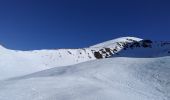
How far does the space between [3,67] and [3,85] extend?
53.4m

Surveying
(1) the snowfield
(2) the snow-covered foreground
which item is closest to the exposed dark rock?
(1) the snowfield

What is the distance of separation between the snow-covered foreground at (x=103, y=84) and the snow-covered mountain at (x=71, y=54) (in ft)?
168

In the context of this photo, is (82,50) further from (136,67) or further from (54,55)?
(136,67)

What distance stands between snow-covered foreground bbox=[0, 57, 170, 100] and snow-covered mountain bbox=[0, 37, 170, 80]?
168 ft

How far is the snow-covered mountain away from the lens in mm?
90588

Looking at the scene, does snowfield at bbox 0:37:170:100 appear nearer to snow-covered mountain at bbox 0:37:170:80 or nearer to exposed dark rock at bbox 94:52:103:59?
snow-covered mountain at bbox 0:37:170:80

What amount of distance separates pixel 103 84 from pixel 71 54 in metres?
110

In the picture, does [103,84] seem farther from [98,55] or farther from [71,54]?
[98,55]

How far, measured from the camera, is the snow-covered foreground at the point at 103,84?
19828 mm

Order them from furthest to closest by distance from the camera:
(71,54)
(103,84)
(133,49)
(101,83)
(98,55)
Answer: (133,49)
(98,55)
(71,54)
(101,83)
(103,84)

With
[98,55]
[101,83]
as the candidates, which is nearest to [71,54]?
[98,55]

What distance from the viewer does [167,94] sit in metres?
22.3

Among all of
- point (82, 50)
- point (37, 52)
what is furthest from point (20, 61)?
point (82, 50)

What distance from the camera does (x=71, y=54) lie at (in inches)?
5261
